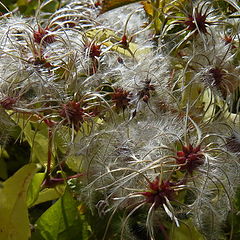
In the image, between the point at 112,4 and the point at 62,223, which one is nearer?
the point at 62,223

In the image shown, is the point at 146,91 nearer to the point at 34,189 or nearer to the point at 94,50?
the point at 94,50

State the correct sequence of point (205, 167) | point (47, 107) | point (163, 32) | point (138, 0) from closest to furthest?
1. point (205, 167)
2. point (47, 107)
3. point (163, 32)
4. point (138, 0)

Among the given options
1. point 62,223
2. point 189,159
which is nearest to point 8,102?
point 62,223

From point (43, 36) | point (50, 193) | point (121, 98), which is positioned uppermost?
point (43, 36)

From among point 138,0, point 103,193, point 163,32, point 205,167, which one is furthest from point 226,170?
point 138,0

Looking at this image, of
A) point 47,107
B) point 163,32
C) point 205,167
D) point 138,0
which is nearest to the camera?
point 205,167

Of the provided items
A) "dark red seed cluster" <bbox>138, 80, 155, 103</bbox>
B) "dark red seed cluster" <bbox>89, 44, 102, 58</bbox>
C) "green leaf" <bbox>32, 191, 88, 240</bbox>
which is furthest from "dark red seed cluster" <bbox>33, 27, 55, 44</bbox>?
"green leaf" <bbox>32, 191, 88, 240</bbox>

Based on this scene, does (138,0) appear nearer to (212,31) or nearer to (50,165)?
(212,31)

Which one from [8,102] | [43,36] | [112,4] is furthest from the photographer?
[112,4]
